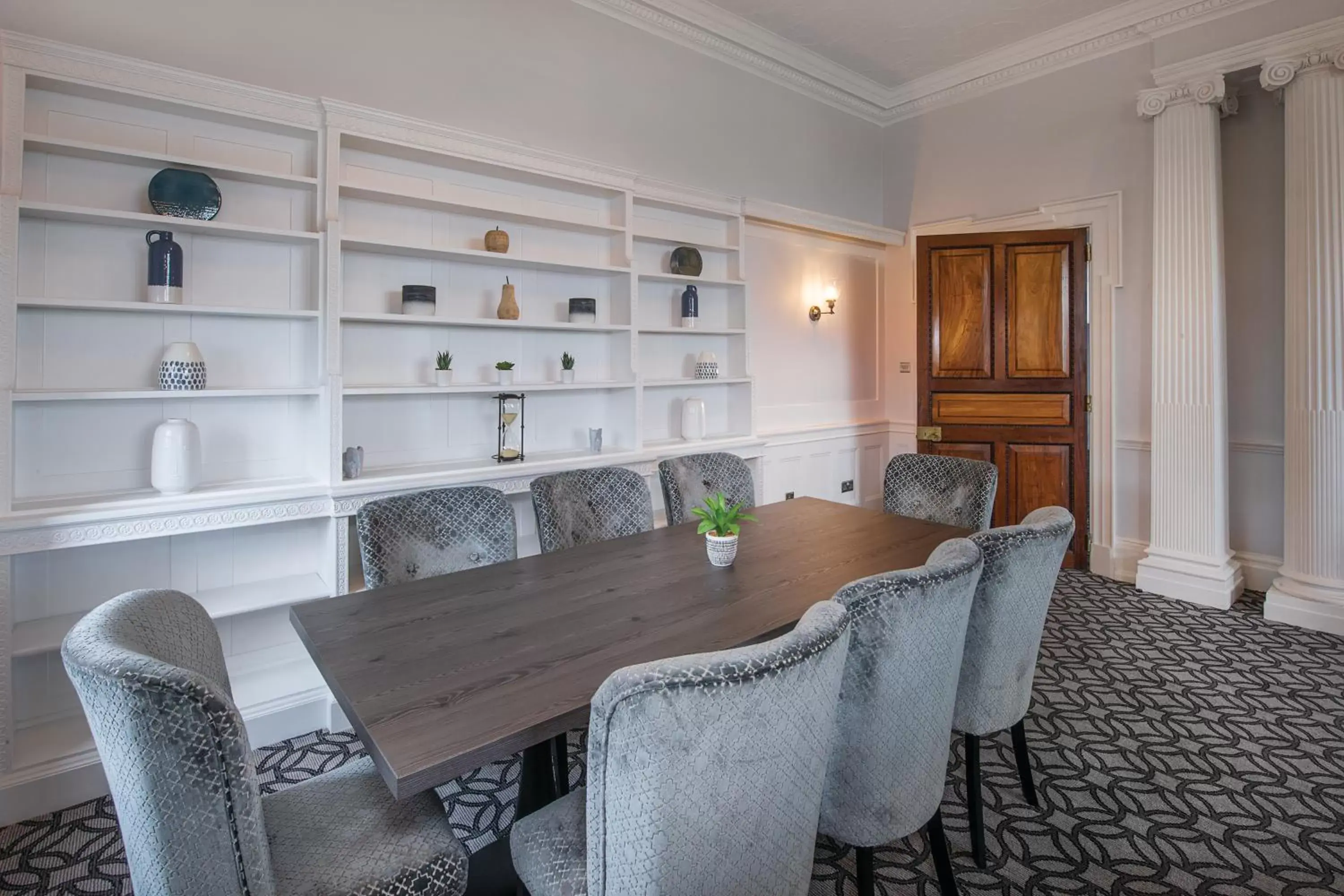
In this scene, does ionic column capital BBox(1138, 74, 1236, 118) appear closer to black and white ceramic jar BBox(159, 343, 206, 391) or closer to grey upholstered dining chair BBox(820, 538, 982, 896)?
grey upholstered dining chair BBox(820, 538, 982, 896)

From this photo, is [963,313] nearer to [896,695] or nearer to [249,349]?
[896,695]

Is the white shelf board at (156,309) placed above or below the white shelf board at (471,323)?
below

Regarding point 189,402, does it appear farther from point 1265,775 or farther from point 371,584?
point 1265,775

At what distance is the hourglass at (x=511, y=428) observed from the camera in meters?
3.26

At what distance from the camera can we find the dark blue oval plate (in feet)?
7.84

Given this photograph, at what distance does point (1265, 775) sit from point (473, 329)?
11.7 ft

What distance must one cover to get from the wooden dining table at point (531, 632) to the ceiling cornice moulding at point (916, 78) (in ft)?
10.8

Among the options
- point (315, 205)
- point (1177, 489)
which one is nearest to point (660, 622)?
point (315, 205)

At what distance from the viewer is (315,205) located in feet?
9.12

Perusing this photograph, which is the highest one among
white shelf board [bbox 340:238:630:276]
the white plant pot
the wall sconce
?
the wall sconce

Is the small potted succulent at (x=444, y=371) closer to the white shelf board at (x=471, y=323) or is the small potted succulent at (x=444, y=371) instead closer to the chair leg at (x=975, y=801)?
the white shelf board at (x=471, y=323)

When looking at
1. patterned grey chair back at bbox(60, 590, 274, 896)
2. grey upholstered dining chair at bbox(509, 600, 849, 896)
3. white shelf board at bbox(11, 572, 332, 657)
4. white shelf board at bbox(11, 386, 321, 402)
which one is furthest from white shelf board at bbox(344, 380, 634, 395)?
grey upholstered dining chair at bbox(509, 600, 849, 896)

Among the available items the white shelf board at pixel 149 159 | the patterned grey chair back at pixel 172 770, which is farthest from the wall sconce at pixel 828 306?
the patterned grey chair back at pixel 172 770

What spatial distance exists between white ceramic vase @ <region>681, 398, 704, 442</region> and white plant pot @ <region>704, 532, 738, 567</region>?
1.93m
